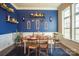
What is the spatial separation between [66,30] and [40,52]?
139 cm

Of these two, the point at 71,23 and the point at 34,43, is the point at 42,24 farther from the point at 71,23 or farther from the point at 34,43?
the point at 71,23

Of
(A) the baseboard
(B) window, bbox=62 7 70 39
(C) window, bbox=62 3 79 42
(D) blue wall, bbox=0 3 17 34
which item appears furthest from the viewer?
(B) window, bbox=62 7 70 39

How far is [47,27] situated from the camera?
15.4 feet

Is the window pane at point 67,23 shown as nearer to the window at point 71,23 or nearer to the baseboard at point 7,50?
the window at point 71,23

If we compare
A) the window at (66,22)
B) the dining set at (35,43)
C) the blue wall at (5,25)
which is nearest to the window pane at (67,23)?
the window at (66,22)

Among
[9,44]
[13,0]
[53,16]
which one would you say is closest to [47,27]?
[53,16]

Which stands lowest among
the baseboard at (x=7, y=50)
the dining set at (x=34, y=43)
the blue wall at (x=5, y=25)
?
the baseboard at (x=7, y=50)

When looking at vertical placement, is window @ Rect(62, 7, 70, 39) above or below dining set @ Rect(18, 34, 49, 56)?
above

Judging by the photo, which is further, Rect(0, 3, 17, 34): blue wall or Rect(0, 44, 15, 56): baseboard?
Rect(0, 3, 17, 34): blue wall

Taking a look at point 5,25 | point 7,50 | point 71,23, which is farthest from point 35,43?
point 71,23

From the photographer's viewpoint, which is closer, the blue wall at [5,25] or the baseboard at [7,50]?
the baseboard at [7,50]

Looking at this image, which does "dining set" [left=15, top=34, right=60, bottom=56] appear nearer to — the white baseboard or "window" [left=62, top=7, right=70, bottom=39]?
the white baseboard

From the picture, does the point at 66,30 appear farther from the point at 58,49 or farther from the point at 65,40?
the point at 58,49

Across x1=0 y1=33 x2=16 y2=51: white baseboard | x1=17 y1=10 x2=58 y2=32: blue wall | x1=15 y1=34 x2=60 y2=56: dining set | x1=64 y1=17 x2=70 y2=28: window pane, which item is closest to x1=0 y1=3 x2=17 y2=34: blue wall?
x1=0 y1=33 x2=16 y2=51: white baseboard
